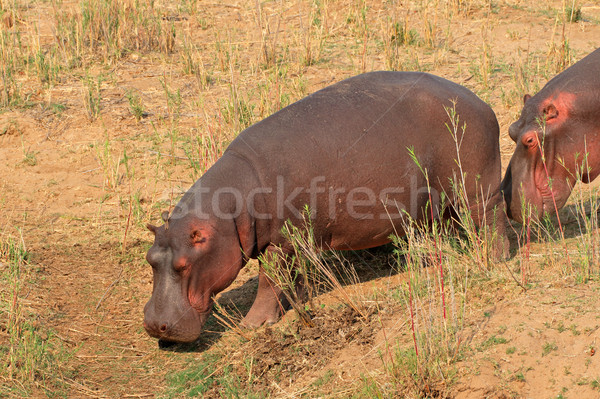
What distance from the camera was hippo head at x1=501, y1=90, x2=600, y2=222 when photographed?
5.69 metres

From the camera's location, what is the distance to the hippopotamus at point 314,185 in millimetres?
4852

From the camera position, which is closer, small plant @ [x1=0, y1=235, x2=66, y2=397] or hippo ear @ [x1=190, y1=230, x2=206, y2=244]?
small plant @ [x1=0, y1=235, x2=66, y2=397]

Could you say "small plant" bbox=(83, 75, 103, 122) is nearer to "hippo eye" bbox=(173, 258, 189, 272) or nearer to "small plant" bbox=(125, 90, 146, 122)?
"small plant" bbox=(125, 90, 146, 122)

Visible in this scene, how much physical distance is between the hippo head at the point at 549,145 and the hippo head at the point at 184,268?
2268mm

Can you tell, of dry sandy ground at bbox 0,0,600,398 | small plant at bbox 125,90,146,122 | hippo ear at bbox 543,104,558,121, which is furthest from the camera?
small plant at bbox 125,90,146,122

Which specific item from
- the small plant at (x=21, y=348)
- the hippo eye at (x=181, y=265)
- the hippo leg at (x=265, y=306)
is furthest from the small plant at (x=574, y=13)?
the small plant at (x=21, y=348)

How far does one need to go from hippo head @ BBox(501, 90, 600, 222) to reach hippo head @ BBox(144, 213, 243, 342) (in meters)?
2.27

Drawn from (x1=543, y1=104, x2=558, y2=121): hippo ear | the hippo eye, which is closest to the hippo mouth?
the hippo eye

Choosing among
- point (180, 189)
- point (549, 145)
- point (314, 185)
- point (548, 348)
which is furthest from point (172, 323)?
point (549, 145)

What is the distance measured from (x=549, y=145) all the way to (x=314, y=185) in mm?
1871

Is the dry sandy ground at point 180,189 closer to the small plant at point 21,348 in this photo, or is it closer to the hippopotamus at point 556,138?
the small plant at point 21,348

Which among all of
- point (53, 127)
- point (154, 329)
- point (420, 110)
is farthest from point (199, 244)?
point (53, 127)

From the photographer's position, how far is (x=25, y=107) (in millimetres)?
8750

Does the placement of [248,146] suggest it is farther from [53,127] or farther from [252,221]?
[53,127]
